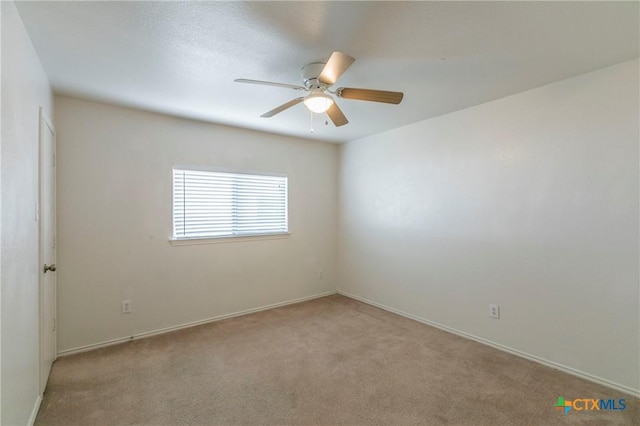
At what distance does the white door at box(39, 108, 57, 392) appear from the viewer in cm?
208

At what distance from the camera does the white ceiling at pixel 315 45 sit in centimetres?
155

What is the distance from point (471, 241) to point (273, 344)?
2.24 meters

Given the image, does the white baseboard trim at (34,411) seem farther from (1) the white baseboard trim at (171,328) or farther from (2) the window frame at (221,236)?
(2) the window frame at (221,236)

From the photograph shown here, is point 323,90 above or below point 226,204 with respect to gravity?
above

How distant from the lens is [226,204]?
145 inches

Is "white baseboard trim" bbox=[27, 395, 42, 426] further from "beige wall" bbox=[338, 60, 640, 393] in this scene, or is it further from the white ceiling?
"beige wall" bbox=[338, 60, 640, 393]

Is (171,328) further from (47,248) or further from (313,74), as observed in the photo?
(313,74)

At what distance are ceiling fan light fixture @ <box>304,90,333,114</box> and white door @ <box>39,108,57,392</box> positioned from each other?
185cm

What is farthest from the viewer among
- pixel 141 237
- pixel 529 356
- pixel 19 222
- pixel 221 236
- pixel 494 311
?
pixel 221 236

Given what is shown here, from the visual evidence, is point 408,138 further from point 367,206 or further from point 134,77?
point 134,77

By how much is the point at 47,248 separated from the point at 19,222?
34.1 inches

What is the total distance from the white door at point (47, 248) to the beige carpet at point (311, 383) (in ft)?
0.75

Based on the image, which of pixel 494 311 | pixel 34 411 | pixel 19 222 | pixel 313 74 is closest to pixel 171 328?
pixel 34 411

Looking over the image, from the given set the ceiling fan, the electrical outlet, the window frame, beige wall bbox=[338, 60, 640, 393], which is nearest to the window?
the window frame
